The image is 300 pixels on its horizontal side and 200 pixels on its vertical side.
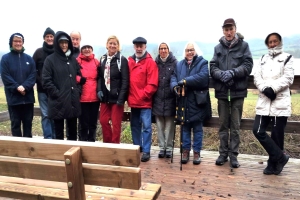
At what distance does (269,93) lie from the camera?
382 centimetres

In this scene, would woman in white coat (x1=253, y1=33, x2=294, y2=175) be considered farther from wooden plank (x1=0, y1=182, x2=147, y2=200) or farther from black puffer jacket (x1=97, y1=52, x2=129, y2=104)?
wooden plank (x1=0, y1=182, x2=147, y2=200)

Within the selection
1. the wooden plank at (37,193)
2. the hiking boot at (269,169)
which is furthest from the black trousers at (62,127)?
the hiking boot at (269,169)

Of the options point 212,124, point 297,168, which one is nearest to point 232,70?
point 212,124

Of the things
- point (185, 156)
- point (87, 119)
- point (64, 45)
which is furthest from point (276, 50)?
point (87, 119)

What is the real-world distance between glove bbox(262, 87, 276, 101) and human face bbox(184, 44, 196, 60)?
1.16 metres

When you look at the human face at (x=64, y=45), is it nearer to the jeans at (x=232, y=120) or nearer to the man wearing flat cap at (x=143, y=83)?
the man wearing flat cap at (x=143, y=83)

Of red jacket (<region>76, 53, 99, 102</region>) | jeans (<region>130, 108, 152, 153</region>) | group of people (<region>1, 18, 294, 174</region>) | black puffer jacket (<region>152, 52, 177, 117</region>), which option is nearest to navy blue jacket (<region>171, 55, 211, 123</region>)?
group of people (<region>1, 18, 294, 174</region>)

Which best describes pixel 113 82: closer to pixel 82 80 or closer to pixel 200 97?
pixel 82 80

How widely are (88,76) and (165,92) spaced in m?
1.28

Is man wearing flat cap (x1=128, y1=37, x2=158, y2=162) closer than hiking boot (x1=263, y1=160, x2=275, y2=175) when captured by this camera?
No

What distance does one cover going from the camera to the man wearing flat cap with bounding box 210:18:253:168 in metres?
4.09

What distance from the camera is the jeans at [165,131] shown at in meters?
4.70

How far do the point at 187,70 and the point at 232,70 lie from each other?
67cm

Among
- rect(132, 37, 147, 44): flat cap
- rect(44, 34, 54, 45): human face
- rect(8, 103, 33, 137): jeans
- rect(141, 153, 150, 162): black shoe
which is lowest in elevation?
rect(141, 153, 150, 162): black shoe
